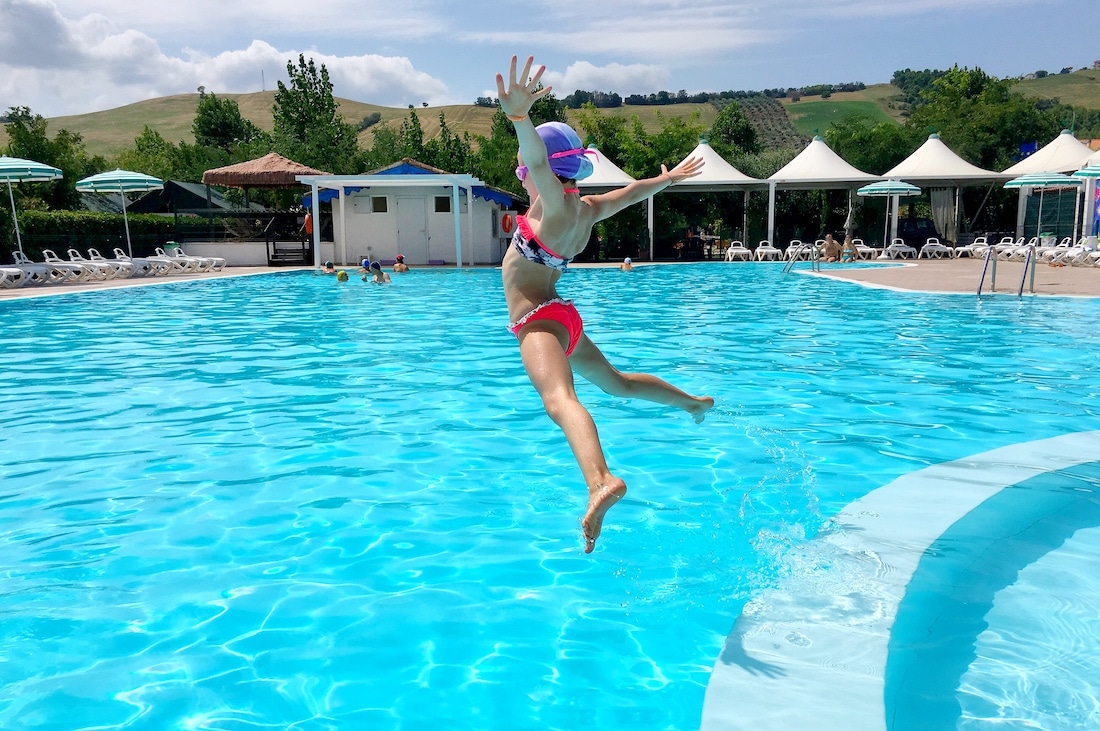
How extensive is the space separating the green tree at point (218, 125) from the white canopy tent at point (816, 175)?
41399mm

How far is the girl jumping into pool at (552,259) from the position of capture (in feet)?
8.91

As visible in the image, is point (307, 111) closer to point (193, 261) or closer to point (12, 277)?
point (193, 261)

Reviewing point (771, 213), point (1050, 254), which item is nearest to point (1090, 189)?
point (1050, 254)

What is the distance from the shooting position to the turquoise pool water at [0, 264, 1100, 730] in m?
2.75

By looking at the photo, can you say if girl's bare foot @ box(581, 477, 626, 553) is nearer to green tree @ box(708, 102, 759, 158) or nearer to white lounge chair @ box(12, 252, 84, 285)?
white lounge chair @ box(12, 252, 84, 285)

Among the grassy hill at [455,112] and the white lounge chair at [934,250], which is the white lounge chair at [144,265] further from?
the grassy hill at [455,112]

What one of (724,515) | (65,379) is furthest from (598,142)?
(724,515)

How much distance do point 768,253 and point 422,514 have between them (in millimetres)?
26286

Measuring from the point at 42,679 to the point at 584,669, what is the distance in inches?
71.0

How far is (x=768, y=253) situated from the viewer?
28.8m

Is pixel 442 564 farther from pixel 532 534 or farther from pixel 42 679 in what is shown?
pixel 42 679

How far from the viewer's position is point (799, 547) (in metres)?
3.78

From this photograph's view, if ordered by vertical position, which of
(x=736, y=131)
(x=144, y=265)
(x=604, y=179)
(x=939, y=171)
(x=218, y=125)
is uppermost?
(x=218, y=125)

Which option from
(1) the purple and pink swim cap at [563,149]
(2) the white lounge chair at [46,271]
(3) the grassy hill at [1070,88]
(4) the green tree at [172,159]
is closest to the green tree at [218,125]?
(4) the green tree at [172,159]
